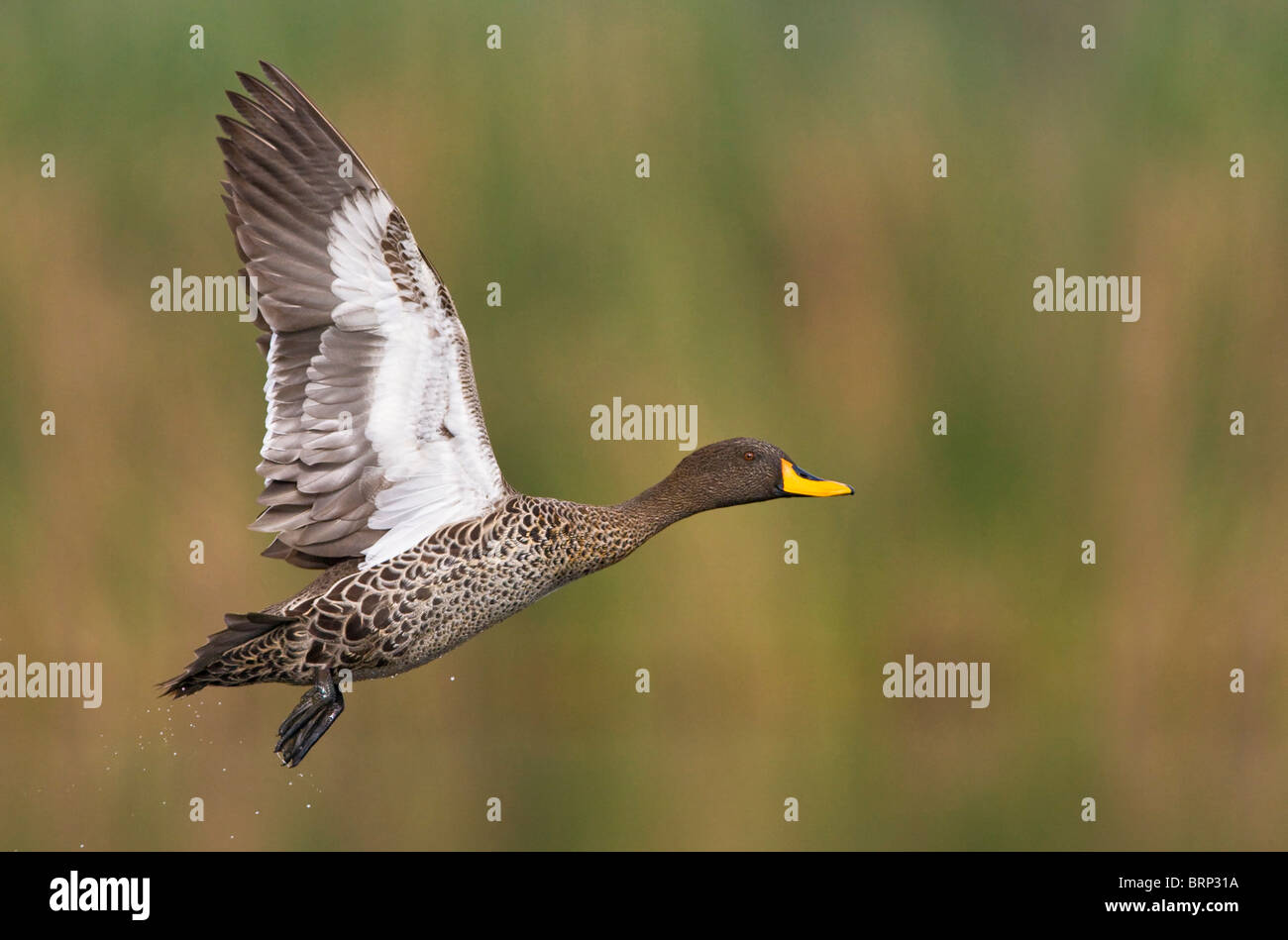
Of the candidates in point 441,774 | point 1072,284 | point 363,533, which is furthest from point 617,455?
point 363,533

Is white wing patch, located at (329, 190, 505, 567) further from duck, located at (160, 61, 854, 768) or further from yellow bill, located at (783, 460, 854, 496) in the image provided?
yellow bill, located at (783, 460, 854, 496)

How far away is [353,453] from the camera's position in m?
6.11

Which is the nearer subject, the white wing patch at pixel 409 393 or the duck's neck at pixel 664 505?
the white wing patch at pixel 409 393

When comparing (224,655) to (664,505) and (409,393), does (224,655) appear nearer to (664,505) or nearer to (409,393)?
(409,393)

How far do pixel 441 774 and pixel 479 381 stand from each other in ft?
6.89

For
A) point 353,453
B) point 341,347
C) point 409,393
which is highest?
point 341,347

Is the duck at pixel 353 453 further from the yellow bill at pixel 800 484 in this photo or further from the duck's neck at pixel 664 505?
the yellow bill at pixel 800 484

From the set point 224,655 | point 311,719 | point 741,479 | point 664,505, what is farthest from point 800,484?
point 224,655

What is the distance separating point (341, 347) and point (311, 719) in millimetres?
1196

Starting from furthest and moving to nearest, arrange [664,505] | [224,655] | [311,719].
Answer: [664,505]
[311,719]
[224,655]

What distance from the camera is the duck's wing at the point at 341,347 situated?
590 centimetres

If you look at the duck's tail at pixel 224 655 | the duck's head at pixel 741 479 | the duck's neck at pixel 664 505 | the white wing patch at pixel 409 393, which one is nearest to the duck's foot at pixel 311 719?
the duck's tail at pixel 224 655

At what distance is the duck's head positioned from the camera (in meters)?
6.55

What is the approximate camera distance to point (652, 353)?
9.48 m
